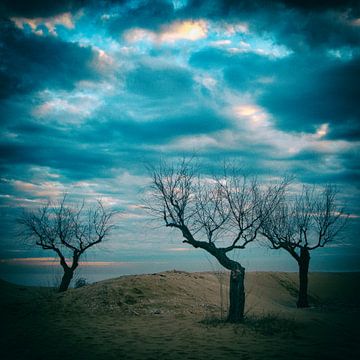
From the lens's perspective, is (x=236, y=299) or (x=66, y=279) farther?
(x=66, y=279)

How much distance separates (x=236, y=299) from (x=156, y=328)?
3666 mm

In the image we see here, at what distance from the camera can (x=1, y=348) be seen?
8.86m

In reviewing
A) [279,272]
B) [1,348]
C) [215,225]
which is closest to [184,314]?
[215,225]

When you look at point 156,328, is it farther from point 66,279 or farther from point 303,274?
point 66,279

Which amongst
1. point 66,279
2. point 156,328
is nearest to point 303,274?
point 156,328

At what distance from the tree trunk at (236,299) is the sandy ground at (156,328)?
47 cm

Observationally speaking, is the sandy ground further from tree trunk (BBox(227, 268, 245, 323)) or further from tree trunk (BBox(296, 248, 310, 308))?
tree trunk (BBox(296, 248, 310, 308))

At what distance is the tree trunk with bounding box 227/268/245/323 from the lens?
12844 millimetres

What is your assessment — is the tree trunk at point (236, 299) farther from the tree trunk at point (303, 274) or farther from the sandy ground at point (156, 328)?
the tree trunk at point (303, 274)

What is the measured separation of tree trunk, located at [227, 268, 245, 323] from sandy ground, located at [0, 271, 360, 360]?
1.53ft

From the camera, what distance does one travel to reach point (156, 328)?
38.7 feet

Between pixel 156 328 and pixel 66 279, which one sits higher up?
pixel 156 328

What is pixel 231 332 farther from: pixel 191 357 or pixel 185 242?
pixel 185 242

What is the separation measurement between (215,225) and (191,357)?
7936 millimetres
